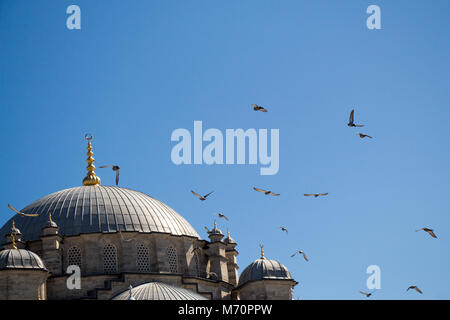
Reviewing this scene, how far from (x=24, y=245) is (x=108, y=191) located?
17.1ft

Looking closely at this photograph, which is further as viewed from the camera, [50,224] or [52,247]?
[50,224]

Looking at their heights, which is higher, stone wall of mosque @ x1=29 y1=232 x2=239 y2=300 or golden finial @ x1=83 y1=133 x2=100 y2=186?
golden finial @ x1=83 y1=133 x2=100 y2=186

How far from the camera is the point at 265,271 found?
4681 cm

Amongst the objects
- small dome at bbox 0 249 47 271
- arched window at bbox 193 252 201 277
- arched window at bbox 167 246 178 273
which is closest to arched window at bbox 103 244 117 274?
arched window at bbox 167 246 178 273

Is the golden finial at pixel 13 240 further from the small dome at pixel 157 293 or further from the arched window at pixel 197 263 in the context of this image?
the arched window at pixel 197 263

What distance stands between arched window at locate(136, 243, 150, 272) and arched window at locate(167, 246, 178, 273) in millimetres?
1051

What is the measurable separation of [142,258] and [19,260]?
6695 mm

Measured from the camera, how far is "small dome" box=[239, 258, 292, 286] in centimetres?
4678

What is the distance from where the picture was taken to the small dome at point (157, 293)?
42531 millimetres

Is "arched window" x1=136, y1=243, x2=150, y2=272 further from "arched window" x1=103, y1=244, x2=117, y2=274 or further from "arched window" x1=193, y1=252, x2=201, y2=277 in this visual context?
"arched window" x1=193, y1=252, x2=201, y2=277

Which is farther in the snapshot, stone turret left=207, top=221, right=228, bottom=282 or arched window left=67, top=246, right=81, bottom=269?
stone turret left=207, top=221, right=228, bottom=282

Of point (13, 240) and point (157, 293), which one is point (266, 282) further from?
point (13, 240)

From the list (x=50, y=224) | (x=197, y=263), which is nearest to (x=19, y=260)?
(x=50, y=224)

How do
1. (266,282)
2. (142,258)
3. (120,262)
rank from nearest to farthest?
1. (266,282)
2. (120,262)
3. (142,258)
